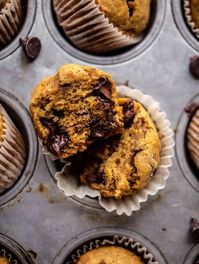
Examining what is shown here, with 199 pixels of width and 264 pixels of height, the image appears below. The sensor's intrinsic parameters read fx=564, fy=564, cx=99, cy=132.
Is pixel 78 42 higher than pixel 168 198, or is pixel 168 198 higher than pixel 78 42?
pixel 78 42

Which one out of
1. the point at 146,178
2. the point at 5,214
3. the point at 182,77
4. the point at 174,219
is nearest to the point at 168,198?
the point at 174,219

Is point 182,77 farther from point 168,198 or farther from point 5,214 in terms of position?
point 5,214

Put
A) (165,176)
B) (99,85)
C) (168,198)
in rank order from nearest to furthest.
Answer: (99,85)
(165,176)
(168,198)

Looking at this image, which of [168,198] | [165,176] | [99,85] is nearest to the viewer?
[99,85]

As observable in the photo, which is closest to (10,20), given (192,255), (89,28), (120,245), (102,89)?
(89,28)

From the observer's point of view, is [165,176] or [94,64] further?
[94,64]

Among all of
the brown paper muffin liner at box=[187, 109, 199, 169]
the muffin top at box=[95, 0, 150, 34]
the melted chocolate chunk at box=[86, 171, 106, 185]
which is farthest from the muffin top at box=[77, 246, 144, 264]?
the muffin top at box=[95, 0, 150, 34]

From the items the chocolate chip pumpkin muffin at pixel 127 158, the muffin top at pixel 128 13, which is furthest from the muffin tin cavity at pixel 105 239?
the muffin top at pixel 128 13

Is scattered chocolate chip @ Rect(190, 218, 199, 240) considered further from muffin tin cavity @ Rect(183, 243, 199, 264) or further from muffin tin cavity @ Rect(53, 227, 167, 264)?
muffin tin cavity @ Rect(53, 227, 167, 264)
